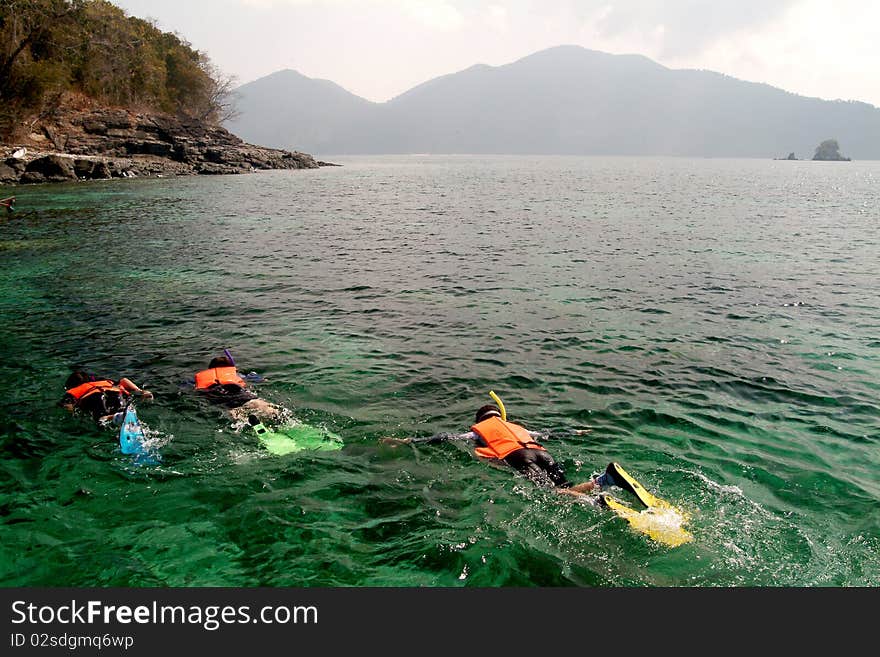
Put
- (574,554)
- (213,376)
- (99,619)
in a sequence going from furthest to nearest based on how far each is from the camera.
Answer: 1. (213,376)
2. (574,554)
3. (99,619)

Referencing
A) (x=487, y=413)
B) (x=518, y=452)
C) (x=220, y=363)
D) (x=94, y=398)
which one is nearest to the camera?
(x=518, y=452)

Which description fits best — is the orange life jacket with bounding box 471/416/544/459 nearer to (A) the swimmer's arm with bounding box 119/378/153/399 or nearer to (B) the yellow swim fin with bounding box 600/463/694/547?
(B) the yellow swim fin with bounding box 600/463/694/547

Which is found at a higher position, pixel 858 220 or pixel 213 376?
pixel 858 220

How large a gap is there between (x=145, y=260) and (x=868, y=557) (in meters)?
30.5

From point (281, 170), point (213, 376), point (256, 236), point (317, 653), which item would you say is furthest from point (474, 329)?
point (281, 170)

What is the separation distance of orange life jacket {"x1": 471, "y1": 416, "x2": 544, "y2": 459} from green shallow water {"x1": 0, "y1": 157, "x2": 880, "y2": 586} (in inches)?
14.8

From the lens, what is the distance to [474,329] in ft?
59.8

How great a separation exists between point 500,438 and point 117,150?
89.7 meters

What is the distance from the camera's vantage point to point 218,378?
12.2 meters

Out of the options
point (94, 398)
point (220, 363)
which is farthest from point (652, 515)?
point (94, 398)

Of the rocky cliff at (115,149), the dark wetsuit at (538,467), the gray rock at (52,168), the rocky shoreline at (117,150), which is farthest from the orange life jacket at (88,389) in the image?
the gray rock at (52,168)

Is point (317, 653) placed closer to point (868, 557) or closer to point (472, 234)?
point (868, 557)

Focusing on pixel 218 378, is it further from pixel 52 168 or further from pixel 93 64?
pixel 93 64

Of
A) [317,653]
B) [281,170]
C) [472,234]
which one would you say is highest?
[281,170]
